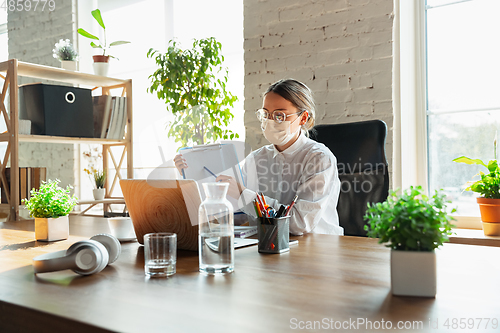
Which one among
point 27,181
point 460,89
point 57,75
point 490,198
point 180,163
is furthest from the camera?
point 57,75

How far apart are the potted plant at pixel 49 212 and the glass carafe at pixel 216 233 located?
58cm

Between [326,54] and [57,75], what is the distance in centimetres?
167

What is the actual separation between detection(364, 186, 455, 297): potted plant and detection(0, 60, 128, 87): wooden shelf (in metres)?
2.41

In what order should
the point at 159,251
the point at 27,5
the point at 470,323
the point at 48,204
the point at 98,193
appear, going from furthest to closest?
1. the point at 27,5
2. the point at 98,193
3. the point at 48,204
4. the point at 159,251
5. the point at 470,323

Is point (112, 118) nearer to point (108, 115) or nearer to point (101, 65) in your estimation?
point (108, 115)

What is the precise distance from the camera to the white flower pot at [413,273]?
2.06 ft

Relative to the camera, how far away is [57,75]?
107 inches

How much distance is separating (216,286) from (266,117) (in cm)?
110

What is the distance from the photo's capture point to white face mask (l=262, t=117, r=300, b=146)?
173cm

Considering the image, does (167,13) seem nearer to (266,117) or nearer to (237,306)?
(266,117)

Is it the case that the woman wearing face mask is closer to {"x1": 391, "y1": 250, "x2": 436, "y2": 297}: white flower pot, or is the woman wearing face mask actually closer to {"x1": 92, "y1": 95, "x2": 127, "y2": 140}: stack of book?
{"x1": 391, "y1": 250, "x2": 436, "y2": 297}: white flower pot

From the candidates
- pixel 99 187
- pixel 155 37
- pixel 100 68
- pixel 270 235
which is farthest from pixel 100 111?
pixel 270 235

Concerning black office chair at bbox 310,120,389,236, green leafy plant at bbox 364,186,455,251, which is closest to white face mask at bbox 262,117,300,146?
black office chair at bbox 310,120,389,236

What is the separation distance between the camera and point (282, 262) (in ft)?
2.89
